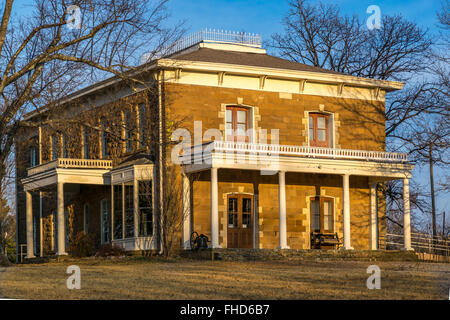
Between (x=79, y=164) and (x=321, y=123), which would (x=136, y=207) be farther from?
(x=321, y=123)

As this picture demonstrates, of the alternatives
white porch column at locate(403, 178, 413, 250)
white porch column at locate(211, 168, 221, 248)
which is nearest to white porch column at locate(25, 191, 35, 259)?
white porch column at locate(211, 168, 221, 248)

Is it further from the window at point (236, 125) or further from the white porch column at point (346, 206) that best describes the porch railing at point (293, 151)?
the window at point (236, 125)

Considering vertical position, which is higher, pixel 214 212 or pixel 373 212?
pixel 214 212

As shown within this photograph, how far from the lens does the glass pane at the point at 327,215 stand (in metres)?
33.6

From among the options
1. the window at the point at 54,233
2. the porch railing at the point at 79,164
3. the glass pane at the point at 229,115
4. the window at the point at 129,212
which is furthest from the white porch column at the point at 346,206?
the window at the point at 54,233

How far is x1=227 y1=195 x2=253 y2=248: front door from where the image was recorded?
31594mm

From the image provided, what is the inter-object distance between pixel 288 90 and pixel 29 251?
1361 cm

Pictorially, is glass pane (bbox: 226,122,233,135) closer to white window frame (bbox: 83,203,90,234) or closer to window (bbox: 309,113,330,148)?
window (bbox: 309,113,330,148)

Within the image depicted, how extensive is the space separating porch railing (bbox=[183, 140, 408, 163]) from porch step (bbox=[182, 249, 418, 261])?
3.54m

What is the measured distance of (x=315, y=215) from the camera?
33.4 meters

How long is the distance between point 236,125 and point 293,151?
2.45 m

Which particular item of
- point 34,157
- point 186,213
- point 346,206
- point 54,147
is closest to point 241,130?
point 186,213

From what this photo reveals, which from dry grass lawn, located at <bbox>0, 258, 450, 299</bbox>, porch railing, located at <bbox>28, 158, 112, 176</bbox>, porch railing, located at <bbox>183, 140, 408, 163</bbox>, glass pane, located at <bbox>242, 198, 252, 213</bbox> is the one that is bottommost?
dry grass lawn, located at <bbox>0, 258, 450, 299</bbox>

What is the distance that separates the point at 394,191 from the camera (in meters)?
42.4
